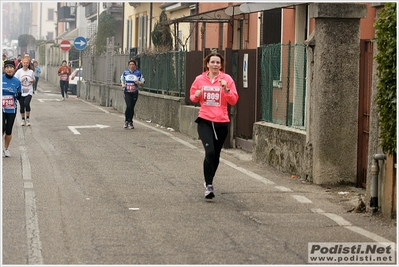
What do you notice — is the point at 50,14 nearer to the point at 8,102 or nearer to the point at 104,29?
the point at 104,29

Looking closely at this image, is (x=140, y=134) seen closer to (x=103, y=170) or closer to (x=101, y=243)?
(x=103, y=170)

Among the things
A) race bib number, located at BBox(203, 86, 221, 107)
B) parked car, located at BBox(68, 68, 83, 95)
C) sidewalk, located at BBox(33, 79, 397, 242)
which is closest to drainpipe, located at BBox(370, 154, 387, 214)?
sidewalk, located at BBox(33, 79, 397, 242)

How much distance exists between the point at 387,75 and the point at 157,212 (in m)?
2.76

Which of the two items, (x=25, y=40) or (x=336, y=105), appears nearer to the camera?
(x=336, y=105)

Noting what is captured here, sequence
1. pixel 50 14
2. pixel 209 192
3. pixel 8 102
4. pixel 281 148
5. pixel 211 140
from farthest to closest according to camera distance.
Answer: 1. pixel 50 14
2. pixel 8 102
3. pixel 281 148
4. pixel 211 140
5. pixel 209 192

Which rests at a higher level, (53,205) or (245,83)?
(245,83)

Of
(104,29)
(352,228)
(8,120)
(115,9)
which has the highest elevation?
(115,9)

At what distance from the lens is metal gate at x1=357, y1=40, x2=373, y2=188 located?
12.6 m

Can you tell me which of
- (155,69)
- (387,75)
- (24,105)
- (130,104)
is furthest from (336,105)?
(155,69)

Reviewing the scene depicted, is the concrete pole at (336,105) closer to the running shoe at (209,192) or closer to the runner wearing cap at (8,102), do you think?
the running shoe at (209,192)

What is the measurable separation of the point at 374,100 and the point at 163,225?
2.64 metres

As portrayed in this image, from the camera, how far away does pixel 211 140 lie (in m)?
11.6

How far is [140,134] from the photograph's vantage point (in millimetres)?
21031

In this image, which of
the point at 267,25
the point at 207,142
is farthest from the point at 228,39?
the point at 207,142
